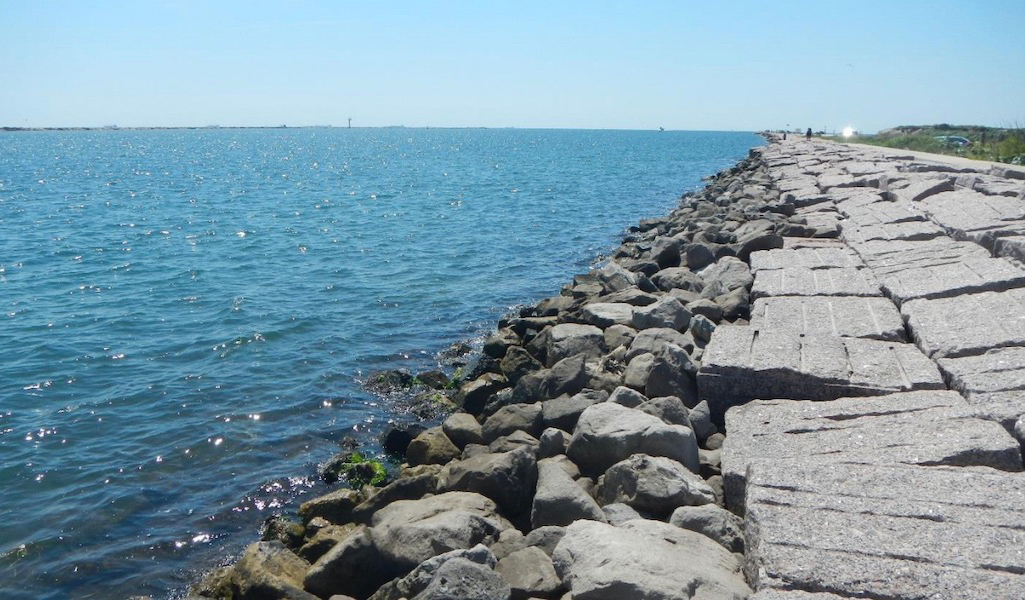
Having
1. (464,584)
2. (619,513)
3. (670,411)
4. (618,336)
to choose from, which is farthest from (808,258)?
(464,584)

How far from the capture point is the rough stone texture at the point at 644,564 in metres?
3.00

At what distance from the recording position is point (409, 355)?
31.1ft

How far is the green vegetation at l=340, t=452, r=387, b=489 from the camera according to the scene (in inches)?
237

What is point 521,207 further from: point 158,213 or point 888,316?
point 888,316

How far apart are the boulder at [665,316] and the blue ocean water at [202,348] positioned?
2509 mm

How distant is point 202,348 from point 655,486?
739 cm

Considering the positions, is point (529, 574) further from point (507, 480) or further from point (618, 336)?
point (618, 336)

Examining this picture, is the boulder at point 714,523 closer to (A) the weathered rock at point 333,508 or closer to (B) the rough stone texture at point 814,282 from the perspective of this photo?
(A) the weathered rock at point 333,508

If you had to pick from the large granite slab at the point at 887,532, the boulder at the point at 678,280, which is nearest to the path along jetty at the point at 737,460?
the large granite slab at the point at 887,532

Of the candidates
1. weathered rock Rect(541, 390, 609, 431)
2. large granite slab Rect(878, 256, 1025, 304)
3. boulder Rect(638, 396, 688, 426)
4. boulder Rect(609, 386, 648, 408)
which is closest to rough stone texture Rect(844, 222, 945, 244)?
large granite slab Rect(878, 256, 1025, 304)

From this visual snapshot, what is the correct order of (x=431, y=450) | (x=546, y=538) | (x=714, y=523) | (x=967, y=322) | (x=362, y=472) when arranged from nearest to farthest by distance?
(x=714, y=523) → (x=546, y=538) → (x=967, y=322) → (x=431, y=450) → (x=362, y=472)

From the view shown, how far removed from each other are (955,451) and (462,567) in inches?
85.9

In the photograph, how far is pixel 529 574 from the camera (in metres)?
3.44

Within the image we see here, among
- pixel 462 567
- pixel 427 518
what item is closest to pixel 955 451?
pixel 462 567
